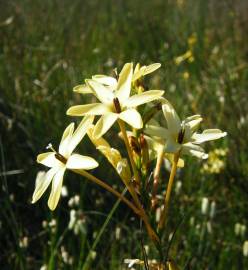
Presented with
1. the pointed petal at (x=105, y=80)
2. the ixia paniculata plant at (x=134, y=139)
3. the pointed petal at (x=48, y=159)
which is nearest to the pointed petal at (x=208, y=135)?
the ixia paniculata plant at (x=134, y=139)

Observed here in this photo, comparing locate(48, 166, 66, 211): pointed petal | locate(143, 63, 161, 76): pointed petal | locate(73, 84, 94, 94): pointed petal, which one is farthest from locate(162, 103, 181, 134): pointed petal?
locate(48, 166, 66, 211): pointed petal

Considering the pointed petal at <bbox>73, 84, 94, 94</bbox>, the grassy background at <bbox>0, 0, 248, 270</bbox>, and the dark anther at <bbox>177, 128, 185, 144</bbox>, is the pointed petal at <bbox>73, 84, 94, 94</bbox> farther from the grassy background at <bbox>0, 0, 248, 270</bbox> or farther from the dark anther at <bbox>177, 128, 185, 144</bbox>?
the grassy background at <bbox>0, 0, 248, 270</bbox>

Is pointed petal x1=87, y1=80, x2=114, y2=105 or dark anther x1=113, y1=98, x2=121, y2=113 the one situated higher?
pointed petal x1=87, y1=80, x2=114, y2=105

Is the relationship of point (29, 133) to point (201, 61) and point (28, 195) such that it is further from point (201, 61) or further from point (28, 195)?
point (201, 61)

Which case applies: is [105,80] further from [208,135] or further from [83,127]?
[208,135]

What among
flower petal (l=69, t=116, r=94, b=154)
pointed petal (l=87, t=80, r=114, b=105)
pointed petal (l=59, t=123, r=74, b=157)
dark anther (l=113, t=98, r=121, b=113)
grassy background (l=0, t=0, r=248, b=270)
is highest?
pointed petal (l=87, t=80, r=114, b=105)

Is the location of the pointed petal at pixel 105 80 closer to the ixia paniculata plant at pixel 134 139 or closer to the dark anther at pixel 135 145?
the ixia paniculata plant at pixel 134 139

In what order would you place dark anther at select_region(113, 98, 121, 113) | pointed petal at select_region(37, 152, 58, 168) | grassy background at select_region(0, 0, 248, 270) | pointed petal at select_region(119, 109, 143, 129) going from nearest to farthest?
pointed petal at select_region(119, 109, 143, 129)
dark anther at select_region(113, 98, 121, 113)
pointed petal at select_region(37, 152, 58, 168)
grassy background at select_region(0, 0, 248, 270)

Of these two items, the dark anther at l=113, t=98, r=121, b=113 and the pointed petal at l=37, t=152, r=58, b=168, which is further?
the pointed petal at l=37, t=152, r=58, b=168
